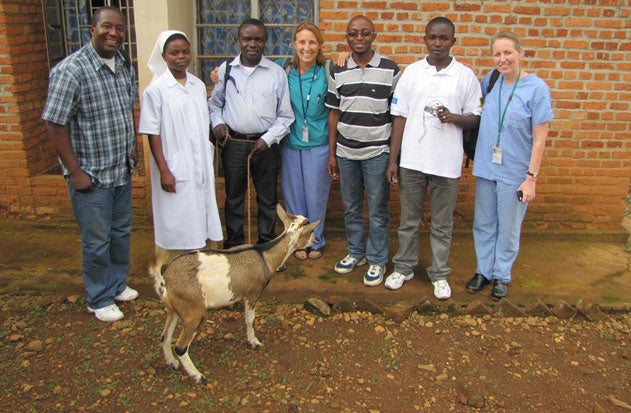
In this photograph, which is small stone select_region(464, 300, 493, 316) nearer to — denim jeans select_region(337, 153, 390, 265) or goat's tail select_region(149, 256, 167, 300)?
denim jeans select_region(337, 153, 390, 265)

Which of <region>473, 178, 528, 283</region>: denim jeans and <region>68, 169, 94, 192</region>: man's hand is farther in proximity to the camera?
<region>473, 178, 528, 283</region>: denim jeans

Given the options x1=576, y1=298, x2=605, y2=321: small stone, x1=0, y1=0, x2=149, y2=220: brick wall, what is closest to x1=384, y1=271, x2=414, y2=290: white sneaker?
x1=576, y1=298, x2=605, y2=321: small stone

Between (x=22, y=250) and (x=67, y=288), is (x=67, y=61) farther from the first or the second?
(x=22, y=250)

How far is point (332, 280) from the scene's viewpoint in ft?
16.1

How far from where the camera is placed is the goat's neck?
373 centimetres

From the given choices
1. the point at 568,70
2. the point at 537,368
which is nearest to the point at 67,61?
the point at 537,368

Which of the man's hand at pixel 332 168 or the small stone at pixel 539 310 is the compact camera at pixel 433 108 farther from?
the small stone at pixel 539 310

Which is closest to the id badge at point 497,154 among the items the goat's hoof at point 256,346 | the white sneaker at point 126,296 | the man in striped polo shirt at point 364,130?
the man in striped polo shirt at point 364,130

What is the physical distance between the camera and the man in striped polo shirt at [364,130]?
441 centimetres

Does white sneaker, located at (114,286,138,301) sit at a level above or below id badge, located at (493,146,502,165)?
below

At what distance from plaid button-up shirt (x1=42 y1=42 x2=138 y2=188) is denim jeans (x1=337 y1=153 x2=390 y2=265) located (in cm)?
173

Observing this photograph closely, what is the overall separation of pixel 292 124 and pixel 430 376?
236cm

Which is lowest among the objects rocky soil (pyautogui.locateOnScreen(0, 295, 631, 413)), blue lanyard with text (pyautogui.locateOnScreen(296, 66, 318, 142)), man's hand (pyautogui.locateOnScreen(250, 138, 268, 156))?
rocky soil (pyautogui.locateOnScreen(0, 295, 631, 413))

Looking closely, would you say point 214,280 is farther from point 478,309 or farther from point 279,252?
point 478,309
